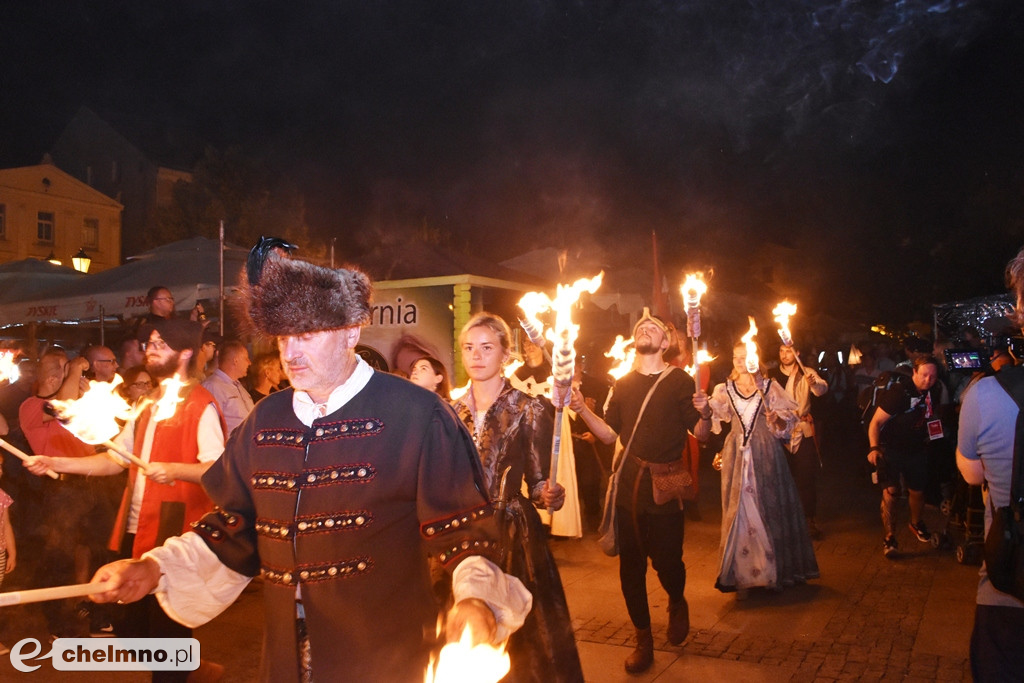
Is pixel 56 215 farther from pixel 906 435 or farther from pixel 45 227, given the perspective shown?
pixel 906 435

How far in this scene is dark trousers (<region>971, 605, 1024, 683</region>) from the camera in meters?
3.00

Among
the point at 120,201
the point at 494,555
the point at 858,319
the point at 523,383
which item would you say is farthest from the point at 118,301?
the point at 120,201

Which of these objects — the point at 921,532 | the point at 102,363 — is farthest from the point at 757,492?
the point at 102,363

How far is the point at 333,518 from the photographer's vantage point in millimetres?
2492

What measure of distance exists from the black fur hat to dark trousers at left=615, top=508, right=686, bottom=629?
11.0ft

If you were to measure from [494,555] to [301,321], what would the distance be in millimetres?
941

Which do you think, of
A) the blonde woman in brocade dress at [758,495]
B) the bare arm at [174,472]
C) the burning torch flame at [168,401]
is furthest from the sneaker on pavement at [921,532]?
the burning torch flame at [168,401]

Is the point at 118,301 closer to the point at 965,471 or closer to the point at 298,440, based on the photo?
the point at 298,440

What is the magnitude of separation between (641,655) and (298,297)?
149 inches

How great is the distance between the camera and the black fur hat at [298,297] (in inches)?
102

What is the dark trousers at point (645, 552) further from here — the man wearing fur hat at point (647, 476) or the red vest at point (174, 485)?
the red vest at point (174, 485)

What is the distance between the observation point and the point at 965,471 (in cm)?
329

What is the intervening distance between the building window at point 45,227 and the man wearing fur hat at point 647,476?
33157mm

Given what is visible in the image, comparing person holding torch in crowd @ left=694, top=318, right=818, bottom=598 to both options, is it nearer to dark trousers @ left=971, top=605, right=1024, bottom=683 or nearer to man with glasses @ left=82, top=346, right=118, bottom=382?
dark trousers @ left=971, top=605, right=1024, bottom=683
